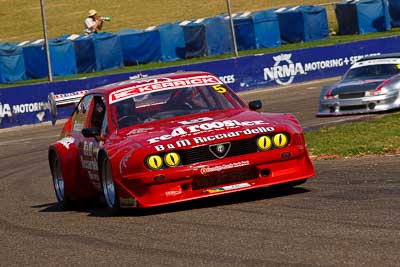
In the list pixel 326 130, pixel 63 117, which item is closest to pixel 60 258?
pixel 326 130

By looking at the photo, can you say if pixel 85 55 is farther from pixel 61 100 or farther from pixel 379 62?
pixel 61 100

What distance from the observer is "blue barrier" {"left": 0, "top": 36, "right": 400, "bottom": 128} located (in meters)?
28.1

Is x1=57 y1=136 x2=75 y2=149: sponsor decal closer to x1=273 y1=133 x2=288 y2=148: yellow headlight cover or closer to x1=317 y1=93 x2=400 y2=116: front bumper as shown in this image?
x1=273 y1=133 x2=288 y2=148: yellow headlight cover

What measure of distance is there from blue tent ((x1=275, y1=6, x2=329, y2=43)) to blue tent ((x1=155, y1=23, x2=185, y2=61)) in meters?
4.81

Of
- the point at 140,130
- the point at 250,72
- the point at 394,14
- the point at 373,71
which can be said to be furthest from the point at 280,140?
the point at 394,14

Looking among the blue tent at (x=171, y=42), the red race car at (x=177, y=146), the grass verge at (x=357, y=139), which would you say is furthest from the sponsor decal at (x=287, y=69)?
the red race car at (x=177, y=146)

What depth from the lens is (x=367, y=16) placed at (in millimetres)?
47969

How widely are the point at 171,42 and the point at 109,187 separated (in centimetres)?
3461

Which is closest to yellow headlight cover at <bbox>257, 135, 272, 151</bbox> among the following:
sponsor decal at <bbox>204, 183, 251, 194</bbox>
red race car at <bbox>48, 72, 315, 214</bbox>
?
red race car at <bbox>48, 72, 315, 214</bbox>

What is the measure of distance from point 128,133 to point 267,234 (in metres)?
2.76

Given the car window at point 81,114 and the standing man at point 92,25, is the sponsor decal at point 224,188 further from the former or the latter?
the standing man at point 92,25

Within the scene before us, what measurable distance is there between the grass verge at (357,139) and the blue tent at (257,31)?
87.7 ft

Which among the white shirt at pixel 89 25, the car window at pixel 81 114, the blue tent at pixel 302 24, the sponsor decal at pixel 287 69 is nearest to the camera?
the car window at pixel 81 114

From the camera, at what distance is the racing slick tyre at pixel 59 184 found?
11781mm
